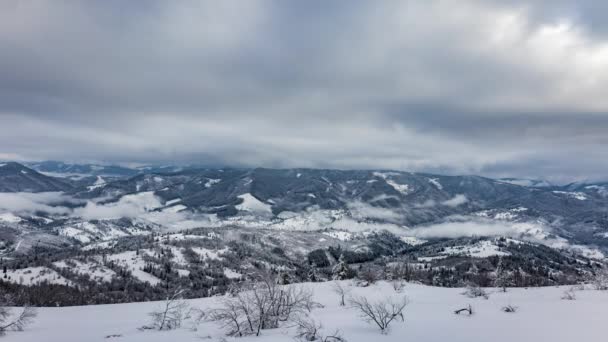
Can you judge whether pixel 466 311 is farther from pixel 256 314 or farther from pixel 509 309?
pixel 256 314

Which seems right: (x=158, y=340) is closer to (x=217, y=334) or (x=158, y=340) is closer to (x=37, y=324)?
(x=217, y=334)

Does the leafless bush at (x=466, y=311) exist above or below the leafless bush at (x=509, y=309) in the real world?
below

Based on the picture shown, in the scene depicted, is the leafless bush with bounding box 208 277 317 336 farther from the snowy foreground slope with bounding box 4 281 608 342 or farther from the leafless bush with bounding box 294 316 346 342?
the leafless bush with bounding box 294 316 346 342

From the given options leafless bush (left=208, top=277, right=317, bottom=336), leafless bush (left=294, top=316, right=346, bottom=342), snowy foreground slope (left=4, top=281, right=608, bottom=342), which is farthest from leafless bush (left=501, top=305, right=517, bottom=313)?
leafless bush (left=208, top=277, right=317, bottom=336)

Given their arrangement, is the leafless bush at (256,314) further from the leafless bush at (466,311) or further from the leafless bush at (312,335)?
the leafless bush at (466,311)

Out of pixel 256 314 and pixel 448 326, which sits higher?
pixel 448 326

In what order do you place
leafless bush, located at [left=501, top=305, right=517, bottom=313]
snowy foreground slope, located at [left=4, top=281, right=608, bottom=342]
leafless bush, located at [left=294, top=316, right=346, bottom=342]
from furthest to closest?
leafless bush, located at [left=501, top=305, right=517, bottom=313]
leafless bush, located at [left=294, top=316, right=346, bottom=342]
snowy foreground slope, located at [left=4, top=281, right=608, bottom=342]

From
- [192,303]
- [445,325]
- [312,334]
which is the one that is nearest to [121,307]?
[192,303]

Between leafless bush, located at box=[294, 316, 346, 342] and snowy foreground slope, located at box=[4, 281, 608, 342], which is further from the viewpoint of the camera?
leafless bush, located at box=[294, 316, 346, 342]

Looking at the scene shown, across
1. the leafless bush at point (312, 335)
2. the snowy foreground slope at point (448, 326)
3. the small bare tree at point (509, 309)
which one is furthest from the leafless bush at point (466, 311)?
the leafless bush at point (312, 335)

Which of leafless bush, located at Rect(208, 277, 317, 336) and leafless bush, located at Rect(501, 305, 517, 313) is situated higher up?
leafless bush, located at Rect(501, 305, 517, 313)

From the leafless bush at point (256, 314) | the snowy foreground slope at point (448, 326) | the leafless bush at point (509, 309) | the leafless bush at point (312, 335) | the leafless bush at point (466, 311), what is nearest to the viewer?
the snowy foreground slope at point (448, 326)

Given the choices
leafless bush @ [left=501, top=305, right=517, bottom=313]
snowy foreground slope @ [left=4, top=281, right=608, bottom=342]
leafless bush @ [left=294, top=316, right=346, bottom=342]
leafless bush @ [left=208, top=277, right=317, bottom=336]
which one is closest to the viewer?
snowy foreground slope @ [left=4, top=281, right=608, bottom=342]

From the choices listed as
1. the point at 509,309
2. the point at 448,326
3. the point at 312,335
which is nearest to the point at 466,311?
the point at 509,309
